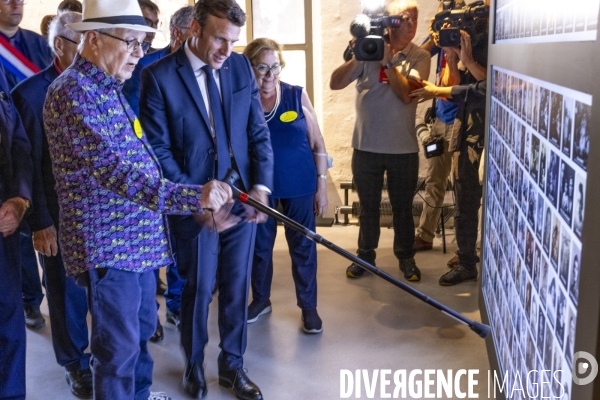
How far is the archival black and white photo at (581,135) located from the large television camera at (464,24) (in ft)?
7.70

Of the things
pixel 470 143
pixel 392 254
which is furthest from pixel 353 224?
pixel 470 143

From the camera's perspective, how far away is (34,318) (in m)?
3.72

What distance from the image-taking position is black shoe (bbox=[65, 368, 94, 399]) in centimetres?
293

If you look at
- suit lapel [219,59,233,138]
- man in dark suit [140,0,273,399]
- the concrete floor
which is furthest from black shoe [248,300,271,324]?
suit lapel [219,59,233,138]

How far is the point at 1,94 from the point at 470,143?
2.43 meters

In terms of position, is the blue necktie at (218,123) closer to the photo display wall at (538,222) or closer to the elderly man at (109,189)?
the elderly man at (109,189)

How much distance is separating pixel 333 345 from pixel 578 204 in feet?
7.01

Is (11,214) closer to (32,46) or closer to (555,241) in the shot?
(32,46)

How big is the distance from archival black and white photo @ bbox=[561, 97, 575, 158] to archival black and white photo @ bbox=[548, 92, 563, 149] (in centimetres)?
4

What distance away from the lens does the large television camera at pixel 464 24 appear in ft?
12.0

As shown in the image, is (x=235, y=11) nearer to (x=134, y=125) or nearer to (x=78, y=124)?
(x=134, y=125)

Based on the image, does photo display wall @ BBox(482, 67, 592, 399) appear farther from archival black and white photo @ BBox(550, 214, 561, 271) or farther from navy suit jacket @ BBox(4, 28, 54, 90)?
navy suit jacket @ BBox(4, 28, 54, 90)

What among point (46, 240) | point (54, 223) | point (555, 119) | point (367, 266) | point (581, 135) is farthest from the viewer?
point (54, 223)

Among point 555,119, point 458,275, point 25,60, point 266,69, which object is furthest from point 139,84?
point 555,119
